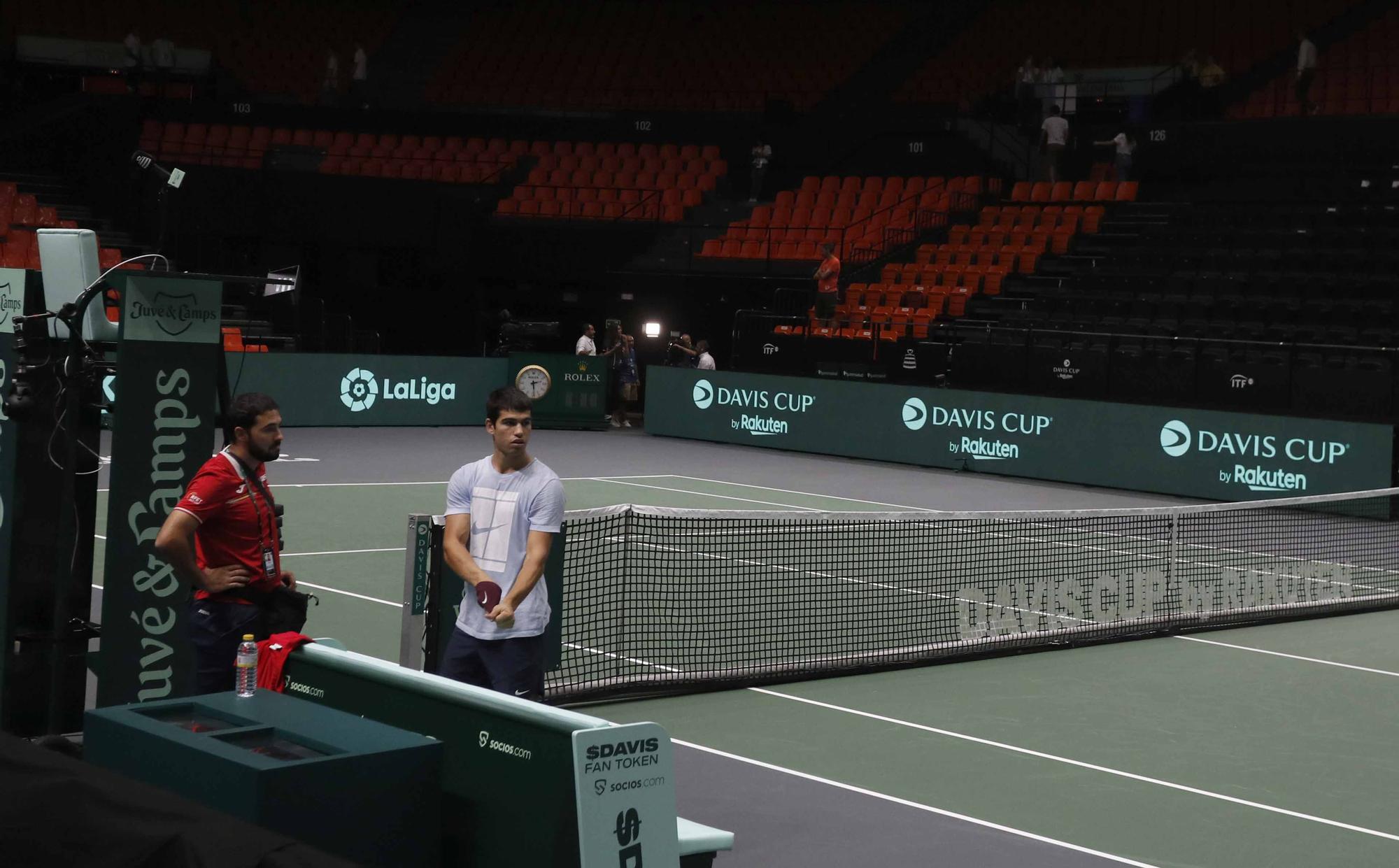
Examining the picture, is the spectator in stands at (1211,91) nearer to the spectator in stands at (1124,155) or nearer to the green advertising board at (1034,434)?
the spectator in stands at (1124,155)

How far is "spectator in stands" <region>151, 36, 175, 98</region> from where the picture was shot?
3403 centimetres

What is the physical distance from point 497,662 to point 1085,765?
352 cm

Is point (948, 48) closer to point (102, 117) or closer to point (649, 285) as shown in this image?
point (649, 285)

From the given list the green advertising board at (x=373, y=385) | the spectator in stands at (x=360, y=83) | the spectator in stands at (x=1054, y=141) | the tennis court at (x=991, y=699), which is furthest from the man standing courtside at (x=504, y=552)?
the spectator in stands at (x=360, y=83)

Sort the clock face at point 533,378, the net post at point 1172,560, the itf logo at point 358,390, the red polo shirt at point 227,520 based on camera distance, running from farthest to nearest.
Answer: the clock face at point 533,378 < the itf logo at point 358,390 < the net post at point 1172,560 < the red polo shirt at point 227,520

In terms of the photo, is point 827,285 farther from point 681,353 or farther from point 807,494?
point 807,494

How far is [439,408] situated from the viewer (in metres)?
27.8

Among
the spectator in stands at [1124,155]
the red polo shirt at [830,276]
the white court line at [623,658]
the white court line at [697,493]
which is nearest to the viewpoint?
the white court line at [623,658]

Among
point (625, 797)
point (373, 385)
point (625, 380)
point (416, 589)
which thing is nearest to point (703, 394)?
point (625, 380)

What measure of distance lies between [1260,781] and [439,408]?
2088 cm

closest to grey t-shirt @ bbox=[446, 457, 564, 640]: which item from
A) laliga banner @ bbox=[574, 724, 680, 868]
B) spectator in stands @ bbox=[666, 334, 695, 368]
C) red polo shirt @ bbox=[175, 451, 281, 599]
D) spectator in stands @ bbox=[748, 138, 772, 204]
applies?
red polo shirt @ bbox=[175, 451, 281, 599]

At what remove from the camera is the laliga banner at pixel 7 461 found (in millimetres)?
7398

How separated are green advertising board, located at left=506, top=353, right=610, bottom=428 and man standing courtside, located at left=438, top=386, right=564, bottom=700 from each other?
21.3 meters

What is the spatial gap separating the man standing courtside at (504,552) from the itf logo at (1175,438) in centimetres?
1633
